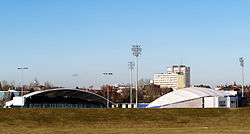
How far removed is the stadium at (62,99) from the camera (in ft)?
307

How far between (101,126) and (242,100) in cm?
6677

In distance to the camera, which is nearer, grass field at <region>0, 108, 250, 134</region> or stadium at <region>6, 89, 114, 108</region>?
grass field at <region>0, 108, 250, 134</region>

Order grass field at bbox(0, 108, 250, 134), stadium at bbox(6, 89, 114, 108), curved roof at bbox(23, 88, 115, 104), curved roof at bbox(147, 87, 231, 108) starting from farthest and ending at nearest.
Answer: curved roof at bbox(23, 88, 115, 104) → stadium at bbox(6, 89, 114, 108) → curved roof at bbox(147, 87, 231, 108) → grass field at bbox(0, 108, 250, 134)

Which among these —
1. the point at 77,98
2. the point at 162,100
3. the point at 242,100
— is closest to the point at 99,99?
the point at 77,98

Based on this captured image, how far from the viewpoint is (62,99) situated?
109 m

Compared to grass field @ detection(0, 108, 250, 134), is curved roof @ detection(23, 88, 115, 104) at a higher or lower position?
higher

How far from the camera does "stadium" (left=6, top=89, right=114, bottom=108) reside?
9351 centimetres

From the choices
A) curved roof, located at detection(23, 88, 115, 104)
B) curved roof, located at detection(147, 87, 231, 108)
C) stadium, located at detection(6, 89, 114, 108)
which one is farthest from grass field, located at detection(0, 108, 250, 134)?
curved roof, located at detection(23, 88, 115, 104)

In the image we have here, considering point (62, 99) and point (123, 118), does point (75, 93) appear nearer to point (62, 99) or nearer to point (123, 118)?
point (62, 99)

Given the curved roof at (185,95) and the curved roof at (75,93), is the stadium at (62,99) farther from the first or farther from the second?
the curved roof at (185,95)

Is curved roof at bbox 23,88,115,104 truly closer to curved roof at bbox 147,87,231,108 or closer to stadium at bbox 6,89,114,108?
stadium at bbox 6,89,114,108

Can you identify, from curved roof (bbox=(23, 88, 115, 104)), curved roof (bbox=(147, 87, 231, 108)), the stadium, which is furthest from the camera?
curved roof (bbox=(23, 88, 115, 104))

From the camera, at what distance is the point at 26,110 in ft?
173

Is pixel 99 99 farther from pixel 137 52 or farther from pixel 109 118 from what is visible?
pixel 109 118
